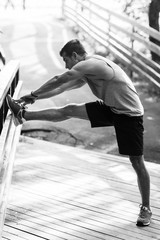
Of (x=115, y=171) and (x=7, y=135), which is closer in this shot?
(x=7, y=135)

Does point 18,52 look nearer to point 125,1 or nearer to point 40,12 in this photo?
point 125,1

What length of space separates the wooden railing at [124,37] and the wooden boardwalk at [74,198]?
12.6 ft

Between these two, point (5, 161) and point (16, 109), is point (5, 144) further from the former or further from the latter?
point (16, 109)

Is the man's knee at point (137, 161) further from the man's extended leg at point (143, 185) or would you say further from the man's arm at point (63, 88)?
the man's arm at point (63, 88)

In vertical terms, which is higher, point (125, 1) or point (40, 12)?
point (125, 1)

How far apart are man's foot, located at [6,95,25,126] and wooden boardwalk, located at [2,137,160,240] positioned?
714 mm

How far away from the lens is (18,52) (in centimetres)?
1327

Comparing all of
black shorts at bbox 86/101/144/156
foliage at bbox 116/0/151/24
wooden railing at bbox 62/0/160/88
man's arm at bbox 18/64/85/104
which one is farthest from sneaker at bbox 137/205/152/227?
foliage at bbox 116/0/151/24

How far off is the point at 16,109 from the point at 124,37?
12458 mm

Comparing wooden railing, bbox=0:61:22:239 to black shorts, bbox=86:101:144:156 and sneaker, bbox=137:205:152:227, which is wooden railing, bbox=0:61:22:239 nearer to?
black shorts, bbox=86:101:144:156

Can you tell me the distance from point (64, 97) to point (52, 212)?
5714 mm

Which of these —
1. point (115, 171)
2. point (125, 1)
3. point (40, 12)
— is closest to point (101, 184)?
point (115, 171)

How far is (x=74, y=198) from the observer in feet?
14.9

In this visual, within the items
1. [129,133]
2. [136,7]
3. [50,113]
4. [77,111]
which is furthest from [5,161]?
[136,7]
